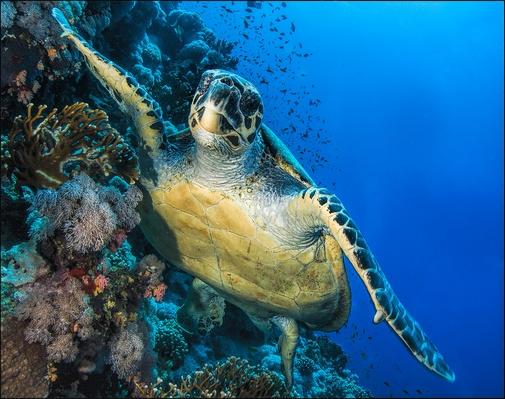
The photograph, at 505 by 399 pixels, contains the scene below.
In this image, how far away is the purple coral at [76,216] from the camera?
79.0 inches

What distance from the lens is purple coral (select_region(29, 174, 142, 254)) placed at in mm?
2006

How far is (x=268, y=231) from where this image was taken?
10.1ft

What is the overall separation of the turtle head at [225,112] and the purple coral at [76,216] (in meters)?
0.86

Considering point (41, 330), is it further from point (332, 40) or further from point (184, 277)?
point (332, 40)

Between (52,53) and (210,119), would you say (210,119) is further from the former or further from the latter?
(52,53)

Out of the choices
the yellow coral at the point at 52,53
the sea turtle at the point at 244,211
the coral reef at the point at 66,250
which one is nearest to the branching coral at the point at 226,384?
the coral reef at the point at 66,250

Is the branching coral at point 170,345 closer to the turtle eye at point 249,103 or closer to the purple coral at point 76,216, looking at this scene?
the purple coral at point 76,216

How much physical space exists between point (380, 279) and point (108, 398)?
1.92m

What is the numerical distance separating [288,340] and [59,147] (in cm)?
322

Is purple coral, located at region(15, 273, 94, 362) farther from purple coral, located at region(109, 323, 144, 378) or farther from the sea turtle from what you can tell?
the sea turtle

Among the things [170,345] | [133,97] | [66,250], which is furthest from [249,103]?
[170,345]

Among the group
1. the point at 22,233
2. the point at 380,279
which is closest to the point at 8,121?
the point at 22,233

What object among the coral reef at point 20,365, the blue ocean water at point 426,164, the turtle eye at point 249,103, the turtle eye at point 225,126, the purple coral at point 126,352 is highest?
the turtle eye at point 249,103

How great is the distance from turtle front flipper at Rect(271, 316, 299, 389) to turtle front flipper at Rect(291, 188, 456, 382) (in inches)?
66.7
